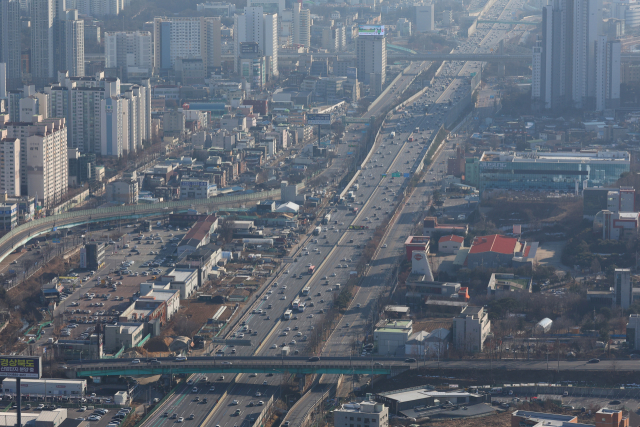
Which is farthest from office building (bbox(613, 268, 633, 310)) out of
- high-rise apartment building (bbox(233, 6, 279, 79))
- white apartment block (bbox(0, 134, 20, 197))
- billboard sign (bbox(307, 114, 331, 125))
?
high-rise apartment building (bbox(233, 6, 279, 79))

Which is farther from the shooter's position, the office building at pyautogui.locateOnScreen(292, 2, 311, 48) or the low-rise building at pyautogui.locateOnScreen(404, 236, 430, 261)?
the office building at pyautogui.locateOnScreen(292, 2, 311, 48)

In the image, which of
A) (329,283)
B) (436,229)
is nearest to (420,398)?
(329,283)

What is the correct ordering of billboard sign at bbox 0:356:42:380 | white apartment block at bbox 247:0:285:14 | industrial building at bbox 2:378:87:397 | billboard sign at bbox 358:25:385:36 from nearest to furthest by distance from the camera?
billboard sign at bbox 0:356:42:380
industrial building at bbox 2:378:87:397
billboard sign at bbox 358:25:385:36
white apartment block at bbox 247:0:285:14

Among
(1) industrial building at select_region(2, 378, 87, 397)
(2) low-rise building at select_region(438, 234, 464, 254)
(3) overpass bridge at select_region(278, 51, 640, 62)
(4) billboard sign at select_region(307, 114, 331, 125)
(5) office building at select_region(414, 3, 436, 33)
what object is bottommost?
(1) industrial building at select_region(2, 378, 87, 397)

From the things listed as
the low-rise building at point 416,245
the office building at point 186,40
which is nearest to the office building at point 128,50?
the office building at point 186,40

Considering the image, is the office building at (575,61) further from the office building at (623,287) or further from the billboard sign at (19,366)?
the billboard sign at (19,366)

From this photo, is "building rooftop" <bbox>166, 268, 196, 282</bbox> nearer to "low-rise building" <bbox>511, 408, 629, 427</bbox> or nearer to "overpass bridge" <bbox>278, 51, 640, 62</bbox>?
"low-rise building" <bbox>511, 408, 629, 427</bbox>

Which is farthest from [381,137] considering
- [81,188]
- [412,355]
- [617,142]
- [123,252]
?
[412,355]
